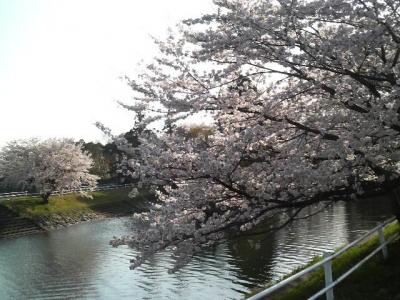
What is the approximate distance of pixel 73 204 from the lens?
167 feet

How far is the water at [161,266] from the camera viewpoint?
17.8 metres

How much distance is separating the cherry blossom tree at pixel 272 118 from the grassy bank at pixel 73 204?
37179 millimetres

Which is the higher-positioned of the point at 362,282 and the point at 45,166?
the point at 45,166

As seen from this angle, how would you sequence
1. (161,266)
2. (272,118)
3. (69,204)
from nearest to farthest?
(272,118)
(161,266)
(69,204)

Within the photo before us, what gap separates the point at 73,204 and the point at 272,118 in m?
45.1

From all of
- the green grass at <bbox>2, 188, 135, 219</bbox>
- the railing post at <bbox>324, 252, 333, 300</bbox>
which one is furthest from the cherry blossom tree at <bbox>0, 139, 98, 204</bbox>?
the railing post at <bbox>324, 252, 333, 300</bbox>

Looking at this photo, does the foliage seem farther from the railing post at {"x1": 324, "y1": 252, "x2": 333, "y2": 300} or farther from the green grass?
the green grass

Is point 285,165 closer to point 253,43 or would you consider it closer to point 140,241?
point 253,43

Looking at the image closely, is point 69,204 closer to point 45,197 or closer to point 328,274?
point 45,197

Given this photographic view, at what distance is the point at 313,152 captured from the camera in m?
9.19

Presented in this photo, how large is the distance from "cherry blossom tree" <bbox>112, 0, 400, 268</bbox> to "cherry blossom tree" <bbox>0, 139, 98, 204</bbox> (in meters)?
43.6

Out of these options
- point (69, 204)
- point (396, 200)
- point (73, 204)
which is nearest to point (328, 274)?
point (396, 200)

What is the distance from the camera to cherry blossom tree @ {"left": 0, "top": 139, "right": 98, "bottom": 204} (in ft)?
169

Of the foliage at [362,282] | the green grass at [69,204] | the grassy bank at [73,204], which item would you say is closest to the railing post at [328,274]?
the foliage at [362,282]
